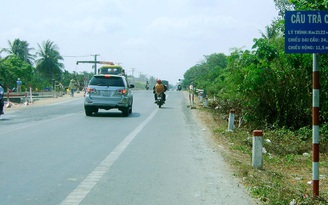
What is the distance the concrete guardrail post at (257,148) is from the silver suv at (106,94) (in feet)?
42.0

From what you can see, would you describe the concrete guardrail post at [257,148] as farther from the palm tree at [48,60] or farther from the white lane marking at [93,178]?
the palm tree at [48,60]

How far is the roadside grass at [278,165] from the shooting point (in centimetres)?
675

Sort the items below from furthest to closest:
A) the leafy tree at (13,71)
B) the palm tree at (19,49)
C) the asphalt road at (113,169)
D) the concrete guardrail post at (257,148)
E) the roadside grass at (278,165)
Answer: the palm tree at (19,49) < the leafy tree at (13,71) < the concrete guardrail post at (257,148) < the roadside grass at (278,165) < the asphalt road at (113,169)

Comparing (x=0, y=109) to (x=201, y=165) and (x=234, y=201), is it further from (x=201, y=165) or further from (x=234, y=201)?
(x=234, y=201)

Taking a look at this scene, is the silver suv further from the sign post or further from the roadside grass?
the sign post

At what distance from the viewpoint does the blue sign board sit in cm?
643

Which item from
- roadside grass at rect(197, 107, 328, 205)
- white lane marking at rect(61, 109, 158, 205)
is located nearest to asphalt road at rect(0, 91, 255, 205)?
white lane marking at rect(61, 109, 158, 205)

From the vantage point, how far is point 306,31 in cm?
646

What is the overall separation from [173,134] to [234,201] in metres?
8.39

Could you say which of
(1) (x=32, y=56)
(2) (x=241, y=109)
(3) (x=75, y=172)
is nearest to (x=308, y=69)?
(2) (x=241, y=109)

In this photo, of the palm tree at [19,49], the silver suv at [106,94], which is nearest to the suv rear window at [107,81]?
the silver suv at [106,94]

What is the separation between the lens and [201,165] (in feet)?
30.3

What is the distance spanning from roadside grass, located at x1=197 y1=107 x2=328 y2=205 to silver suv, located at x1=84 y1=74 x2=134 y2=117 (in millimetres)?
5763

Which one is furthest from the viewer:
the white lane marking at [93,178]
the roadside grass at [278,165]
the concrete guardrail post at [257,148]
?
the concrete guardrail post at [257,148]
